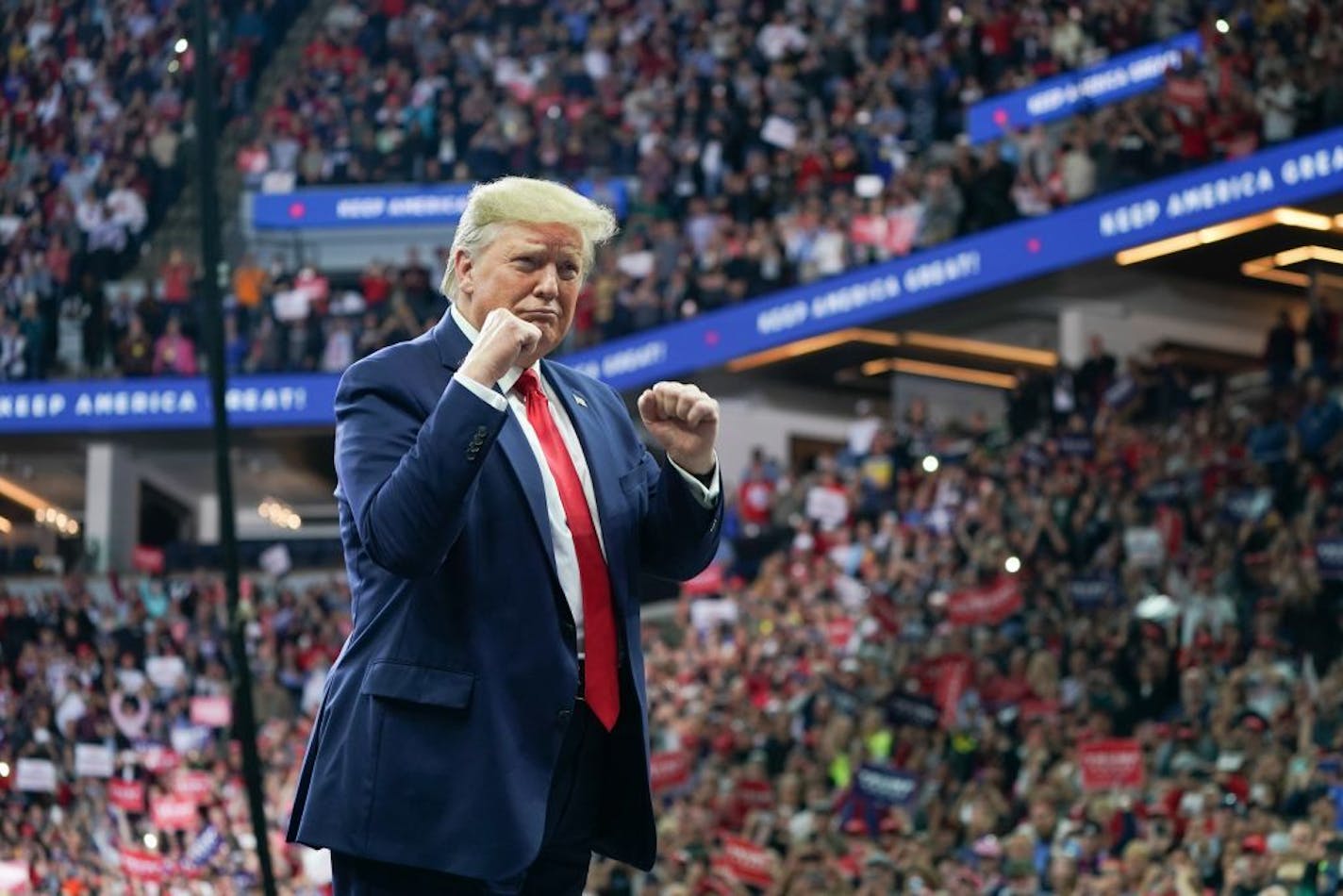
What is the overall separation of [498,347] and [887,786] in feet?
33.2

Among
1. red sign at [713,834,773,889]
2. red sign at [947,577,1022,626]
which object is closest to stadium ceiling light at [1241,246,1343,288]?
red sign at [947,577,1022,626]

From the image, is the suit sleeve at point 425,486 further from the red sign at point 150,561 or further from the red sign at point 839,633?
the red sign at point 150,561

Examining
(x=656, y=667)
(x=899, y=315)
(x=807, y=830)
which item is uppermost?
(x=899, y=315)

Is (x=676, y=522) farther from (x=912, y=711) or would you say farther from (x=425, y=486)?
(x=912, y=711)

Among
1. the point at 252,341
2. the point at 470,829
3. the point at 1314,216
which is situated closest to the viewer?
the point at 470,829

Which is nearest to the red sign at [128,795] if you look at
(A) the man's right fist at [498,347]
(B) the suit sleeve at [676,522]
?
(B) the suit sleeve at [676,522]

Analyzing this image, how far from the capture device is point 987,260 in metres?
17.9

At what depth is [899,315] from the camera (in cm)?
1934

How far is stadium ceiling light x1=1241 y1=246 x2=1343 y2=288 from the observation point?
56.8 ft

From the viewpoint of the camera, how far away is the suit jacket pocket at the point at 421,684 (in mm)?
2762

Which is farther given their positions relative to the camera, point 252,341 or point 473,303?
point 252,341

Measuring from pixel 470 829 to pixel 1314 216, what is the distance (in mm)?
14632

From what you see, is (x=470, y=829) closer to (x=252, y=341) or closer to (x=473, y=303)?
(x=473, y=303)

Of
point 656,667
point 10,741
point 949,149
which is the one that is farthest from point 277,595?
point 949,149
